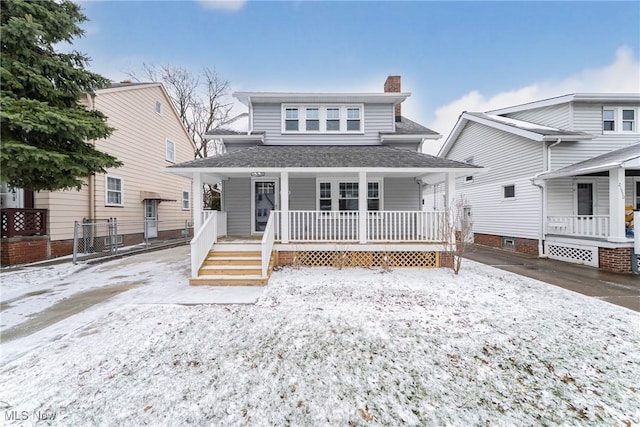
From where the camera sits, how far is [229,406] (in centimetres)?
259

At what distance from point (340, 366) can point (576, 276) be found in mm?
8078

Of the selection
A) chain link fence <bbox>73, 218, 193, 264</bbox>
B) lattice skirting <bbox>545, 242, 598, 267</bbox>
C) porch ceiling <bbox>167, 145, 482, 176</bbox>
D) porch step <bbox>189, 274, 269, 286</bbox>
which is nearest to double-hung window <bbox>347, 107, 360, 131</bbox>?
porch ceiling <bbox>167, 145, 482, 176</bbox>

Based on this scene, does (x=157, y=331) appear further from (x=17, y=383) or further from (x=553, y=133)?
(x=553, y=133)

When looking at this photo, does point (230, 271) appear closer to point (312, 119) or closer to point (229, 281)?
point (229, 281)

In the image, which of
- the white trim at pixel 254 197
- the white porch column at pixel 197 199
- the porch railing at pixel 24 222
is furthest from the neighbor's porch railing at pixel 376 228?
the porch railing at pixel 24 222

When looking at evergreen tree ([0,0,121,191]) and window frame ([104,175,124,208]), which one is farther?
window frame ([104,175,124,208])

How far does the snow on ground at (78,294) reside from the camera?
4.20 meters

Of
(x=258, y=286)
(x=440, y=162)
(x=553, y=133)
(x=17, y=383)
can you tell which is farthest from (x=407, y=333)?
(x=553, y=133)

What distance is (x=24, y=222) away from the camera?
8344mm

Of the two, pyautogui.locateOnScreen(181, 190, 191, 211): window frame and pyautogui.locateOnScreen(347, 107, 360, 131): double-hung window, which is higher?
pyautogui.locateOnScreen(347, 107, 360, 131): double-hung window

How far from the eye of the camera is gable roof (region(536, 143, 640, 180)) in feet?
25.5

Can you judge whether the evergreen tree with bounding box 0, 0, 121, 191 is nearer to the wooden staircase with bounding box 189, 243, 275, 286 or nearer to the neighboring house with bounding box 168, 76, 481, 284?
the neighboring house with bounding box 168, 76, 481, 284

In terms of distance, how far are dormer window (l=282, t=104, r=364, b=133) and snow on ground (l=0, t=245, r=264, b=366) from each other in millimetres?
6503

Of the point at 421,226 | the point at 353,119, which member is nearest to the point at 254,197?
the point at 353,119
